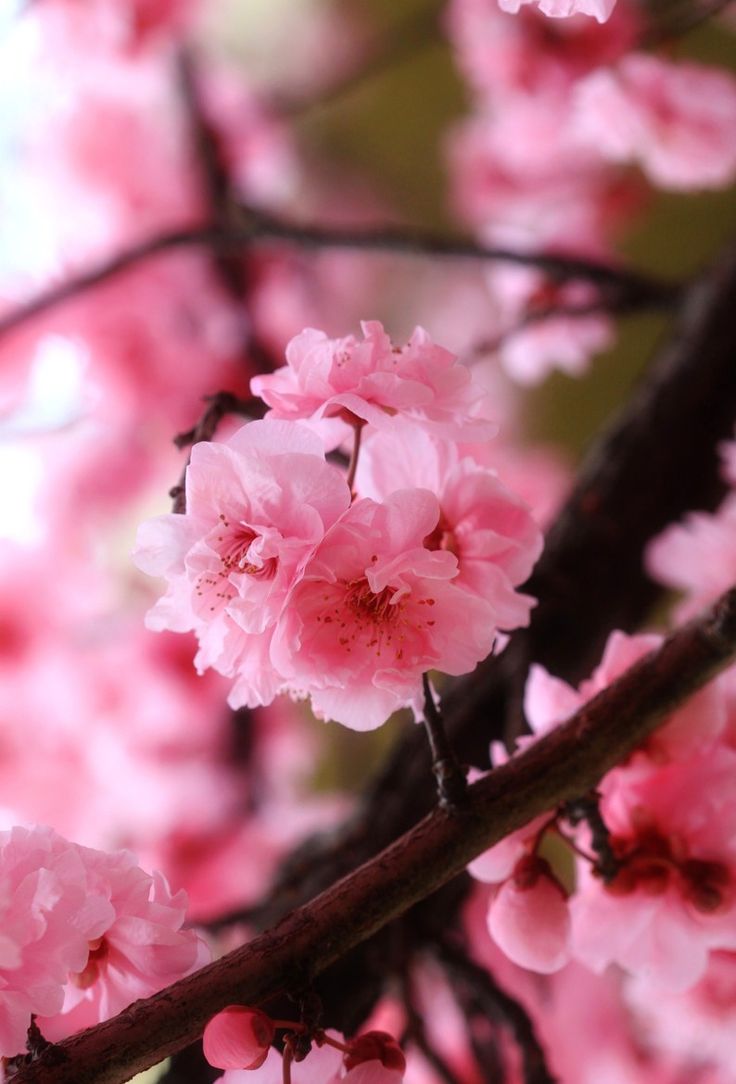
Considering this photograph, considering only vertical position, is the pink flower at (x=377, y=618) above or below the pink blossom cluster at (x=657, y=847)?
above

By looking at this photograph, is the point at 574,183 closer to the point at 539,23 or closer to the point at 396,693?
the point at 539,23

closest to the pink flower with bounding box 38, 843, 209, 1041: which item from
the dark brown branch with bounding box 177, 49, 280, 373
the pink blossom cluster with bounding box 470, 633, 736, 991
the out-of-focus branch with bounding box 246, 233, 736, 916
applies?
the pink blossom cluster with bounding box 470, 633, 736, 991

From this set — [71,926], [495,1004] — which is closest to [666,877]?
[495,1004]

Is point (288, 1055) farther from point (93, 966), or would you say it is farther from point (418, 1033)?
point (418, 1033)

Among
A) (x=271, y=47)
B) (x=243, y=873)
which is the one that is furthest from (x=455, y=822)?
(x=271, y=47)

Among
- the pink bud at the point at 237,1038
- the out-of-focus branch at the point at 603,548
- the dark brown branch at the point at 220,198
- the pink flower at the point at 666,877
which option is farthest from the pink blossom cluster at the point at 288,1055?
the dark brown branch at the point at 220,198

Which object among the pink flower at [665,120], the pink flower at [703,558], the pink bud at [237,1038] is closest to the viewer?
the pink bud at [237,1038]

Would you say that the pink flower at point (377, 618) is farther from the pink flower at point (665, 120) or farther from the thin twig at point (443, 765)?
the pink flower at point (665, 120)
